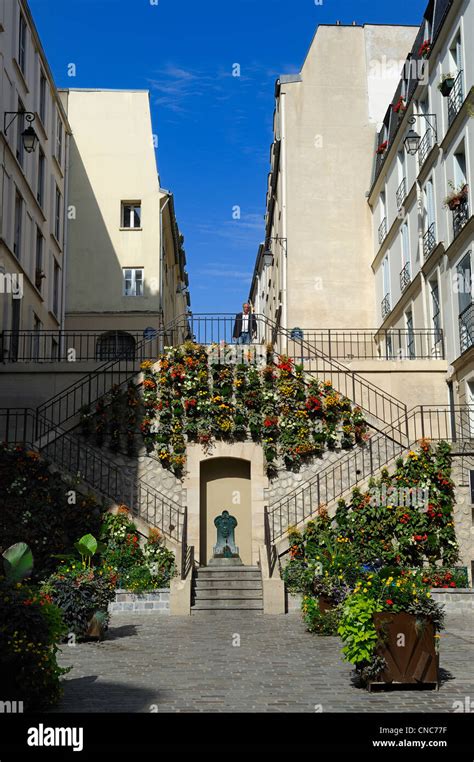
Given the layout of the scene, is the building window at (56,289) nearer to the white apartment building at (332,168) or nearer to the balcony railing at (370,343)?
the white apartment building at (332,168)

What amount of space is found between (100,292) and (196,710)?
26.1 m

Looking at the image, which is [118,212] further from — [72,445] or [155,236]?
A: [72,445]

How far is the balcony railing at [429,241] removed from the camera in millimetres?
22778

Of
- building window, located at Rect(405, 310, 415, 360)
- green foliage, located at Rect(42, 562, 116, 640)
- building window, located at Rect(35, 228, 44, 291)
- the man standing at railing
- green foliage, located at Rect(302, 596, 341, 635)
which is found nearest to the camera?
green foliage, located at Rect(42, 562, 116, 640)

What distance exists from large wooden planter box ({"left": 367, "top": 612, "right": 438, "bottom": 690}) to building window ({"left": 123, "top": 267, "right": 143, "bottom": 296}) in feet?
83.1

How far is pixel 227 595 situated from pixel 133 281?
1840 cm

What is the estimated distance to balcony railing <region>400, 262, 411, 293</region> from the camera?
995 inches

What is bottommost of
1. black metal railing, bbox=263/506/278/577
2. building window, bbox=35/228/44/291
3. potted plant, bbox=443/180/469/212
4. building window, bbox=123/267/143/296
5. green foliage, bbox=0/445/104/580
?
black metal railing, bbox=263/506/278/577

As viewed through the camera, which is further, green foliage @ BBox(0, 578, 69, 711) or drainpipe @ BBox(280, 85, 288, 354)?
drainpipe @ BBox(280, 85, 288, 354)

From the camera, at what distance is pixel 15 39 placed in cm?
2412

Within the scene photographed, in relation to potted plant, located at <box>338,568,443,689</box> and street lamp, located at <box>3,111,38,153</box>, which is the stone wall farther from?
street lamp, located at <box>3,111,38,153</box>

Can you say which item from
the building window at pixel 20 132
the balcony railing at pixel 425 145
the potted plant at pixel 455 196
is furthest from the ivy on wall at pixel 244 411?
the building window at pixel 20 132

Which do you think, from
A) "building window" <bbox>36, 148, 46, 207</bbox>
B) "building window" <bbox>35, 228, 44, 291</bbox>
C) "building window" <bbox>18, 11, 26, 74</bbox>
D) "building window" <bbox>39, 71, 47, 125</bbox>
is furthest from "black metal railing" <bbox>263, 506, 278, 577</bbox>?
"building window" <bbox>39, 71, 47, 125</bbox>
